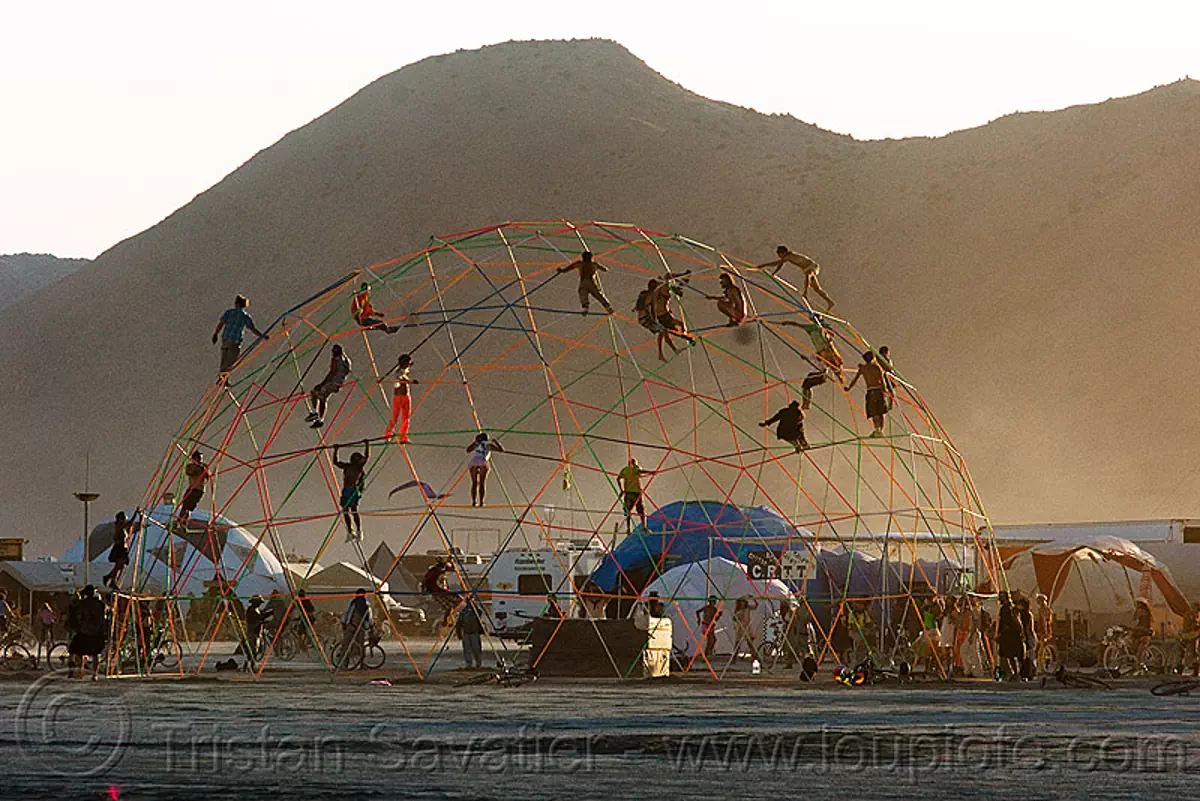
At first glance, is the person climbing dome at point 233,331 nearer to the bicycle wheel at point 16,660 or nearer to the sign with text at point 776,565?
the bicycle wheel at point 16,660

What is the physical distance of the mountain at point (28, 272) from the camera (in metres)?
139

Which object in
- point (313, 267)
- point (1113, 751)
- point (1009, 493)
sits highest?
point (313, 267)

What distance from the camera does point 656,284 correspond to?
2825 centimetres

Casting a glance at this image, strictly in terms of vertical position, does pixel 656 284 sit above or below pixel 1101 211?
below

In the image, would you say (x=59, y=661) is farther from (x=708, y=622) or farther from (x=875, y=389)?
(x=875, y=389)

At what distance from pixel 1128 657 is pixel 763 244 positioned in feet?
249

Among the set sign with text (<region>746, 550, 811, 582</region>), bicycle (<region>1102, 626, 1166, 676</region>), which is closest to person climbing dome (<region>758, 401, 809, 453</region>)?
sign with text (<region>746, 550, 811, 582</region>)

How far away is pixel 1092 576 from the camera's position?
36.2 meters

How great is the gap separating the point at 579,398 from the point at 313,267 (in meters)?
23.2

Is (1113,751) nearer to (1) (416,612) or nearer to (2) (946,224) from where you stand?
(1) (416,612)

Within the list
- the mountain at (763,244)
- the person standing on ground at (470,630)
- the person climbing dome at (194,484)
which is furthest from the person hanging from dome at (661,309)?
the mountain at (763,244)

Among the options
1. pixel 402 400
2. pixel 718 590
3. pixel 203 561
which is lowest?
pixel 718 590

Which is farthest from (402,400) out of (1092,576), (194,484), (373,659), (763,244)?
(763,244)

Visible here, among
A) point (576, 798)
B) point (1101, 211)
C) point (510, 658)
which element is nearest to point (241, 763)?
point (576, 798)
